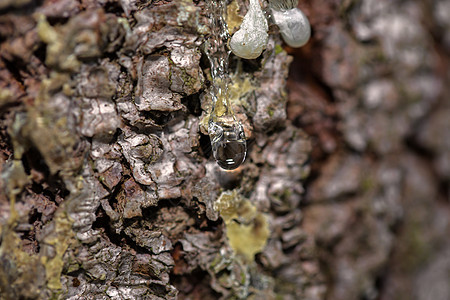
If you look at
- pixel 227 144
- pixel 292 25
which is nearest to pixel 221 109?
pixel 227 144

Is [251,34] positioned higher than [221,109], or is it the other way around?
[251,34]

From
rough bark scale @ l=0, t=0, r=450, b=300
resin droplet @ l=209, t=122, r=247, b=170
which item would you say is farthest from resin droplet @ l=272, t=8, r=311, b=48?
resin droplet @ l=209, t=122, r=247, b=170

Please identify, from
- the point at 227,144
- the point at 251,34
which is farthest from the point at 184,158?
the point at 251,34

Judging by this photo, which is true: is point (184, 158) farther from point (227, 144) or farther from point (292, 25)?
point (292, 25)

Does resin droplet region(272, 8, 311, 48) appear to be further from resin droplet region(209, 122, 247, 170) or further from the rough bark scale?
resin droplet region(209, 122, 247, 170)

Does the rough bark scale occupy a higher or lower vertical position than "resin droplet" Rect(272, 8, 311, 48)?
lower

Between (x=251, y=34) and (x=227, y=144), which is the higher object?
(x=251, y=34)

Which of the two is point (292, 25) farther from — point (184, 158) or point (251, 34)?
point (184, 158)

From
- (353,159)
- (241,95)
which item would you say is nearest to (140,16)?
(241,95)
